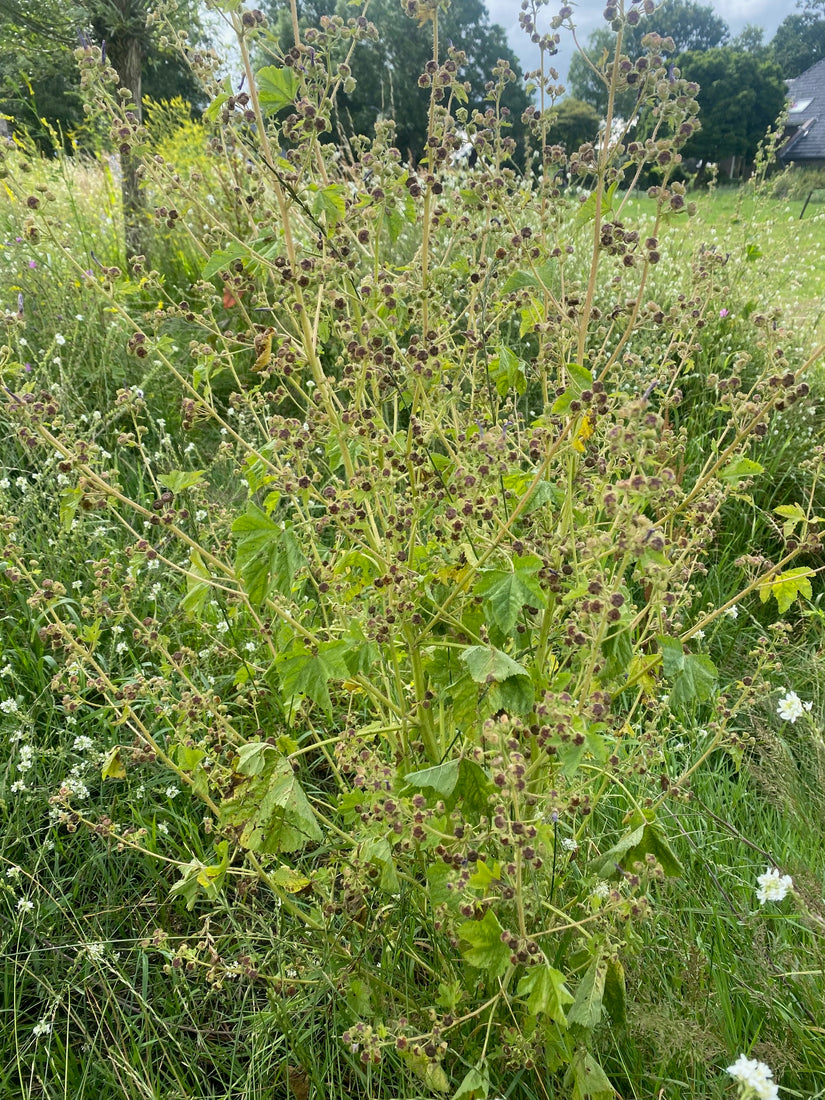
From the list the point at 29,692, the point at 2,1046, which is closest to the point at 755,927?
the point at 2,1046

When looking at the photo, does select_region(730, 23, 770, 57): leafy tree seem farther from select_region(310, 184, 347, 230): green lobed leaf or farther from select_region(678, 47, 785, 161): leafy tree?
select_region(310, 184, 347, 230): green lobed leaf

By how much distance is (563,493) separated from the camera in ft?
6.13

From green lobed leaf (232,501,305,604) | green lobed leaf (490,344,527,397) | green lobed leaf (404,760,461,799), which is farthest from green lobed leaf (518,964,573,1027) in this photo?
green lobed leaf (490,344,527,397)

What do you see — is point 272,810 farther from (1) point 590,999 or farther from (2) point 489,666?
(1) point 590,999

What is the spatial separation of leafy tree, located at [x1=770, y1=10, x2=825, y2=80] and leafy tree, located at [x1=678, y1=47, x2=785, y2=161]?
7.17m

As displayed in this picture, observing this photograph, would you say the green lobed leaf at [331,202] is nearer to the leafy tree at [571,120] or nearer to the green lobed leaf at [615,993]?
the leafy tree at [571,120]

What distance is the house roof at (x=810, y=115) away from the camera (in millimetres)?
41875

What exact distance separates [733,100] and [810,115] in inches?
257

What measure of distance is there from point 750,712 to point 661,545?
2.36 metres

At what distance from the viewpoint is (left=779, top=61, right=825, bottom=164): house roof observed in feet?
137

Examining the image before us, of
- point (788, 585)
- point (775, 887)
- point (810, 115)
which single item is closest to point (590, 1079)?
point (775, 887)

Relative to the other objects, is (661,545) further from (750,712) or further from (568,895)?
(750,712)

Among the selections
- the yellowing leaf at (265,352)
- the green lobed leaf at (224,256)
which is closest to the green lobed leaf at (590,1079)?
the yellowing leaf at (265,352)

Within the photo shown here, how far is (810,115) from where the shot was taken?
153 ft
